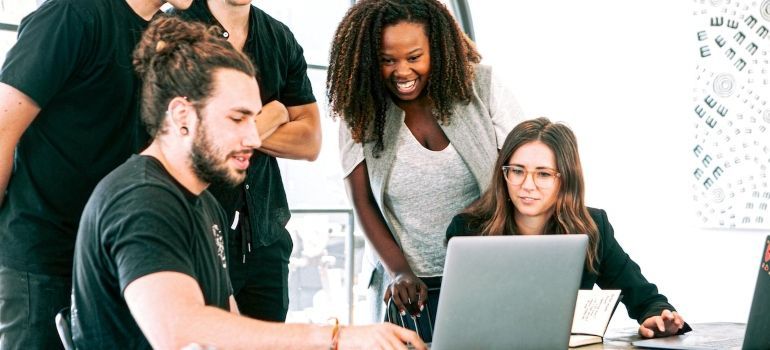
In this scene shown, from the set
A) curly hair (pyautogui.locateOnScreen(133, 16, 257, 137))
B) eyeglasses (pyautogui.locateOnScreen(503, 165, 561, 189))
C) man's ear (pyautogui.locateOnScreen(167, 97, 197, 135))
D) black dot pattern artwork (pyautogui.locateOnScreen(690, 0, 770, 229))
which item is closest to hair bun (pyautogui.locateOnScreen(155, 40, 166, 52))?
curly hair (pyautogui.locateOnScreen(133, 16, 257, 137))

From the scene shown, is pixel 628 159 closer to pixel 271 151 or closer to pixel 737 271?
pixel 737 271

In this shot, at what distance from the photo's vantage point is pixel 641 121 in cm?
432

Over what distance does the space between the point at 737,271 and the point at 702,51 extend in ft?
3.04

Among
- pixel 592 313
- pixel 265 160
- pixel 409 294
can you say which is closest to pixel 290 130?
pixel 265 160

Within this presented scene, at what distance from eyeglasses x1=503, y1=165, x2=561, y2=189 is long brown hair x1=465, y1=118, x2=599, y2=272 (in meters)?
0.02

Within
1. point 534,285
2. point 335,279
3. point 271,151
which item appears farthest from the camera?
point 335,279

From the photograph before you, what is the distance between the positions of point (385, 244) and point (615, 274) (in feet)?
2.05

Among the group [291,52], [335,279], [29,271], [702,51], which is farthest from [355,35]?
[335,279]

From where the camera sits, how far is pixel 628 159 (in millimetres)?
4418

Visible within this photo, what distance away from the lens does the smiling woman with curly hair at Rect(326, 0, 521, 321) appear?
2.61 metres

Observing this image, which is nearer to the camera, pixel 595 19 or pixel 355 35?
pixel 355 35

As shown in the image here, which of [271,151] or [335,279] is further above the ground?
[271,151]

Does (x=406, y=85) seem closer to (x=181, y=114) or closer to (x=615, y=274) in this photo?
(x=615, y=274)

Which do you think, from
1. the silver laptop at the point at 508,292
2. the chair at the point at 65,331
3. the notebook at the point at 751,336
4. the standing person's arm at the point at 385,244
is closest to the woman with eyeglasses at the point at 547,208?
the standing person's arm at the point at 385,244
